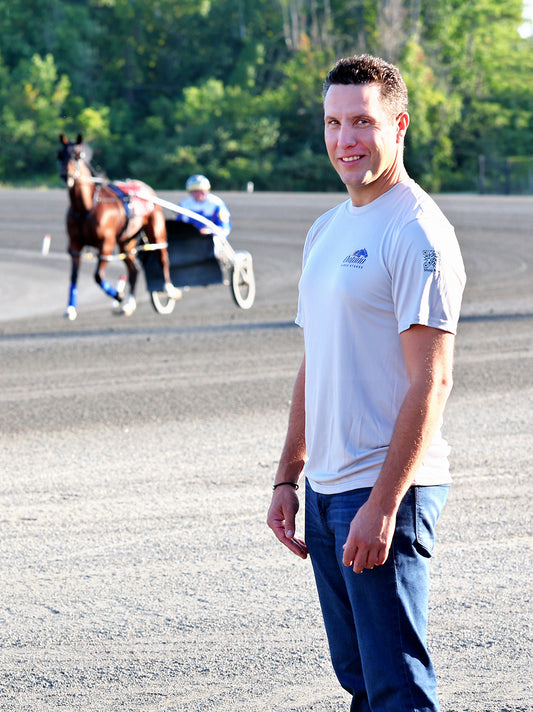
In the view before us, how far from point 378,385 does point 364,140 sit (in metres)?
0.64

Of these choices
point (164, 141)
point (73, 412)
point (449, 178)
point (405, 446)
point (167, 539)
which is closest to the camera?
point (405, 446)

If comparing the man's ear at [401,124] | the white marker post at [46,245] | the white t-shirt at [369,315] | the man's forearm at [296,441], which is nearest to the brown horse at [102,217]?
the white marker post at [46,245]

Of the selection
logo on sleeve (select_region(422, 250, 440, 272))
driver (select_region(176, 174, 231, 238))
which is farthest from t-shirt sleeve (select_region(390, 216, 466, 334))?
driver (select_region(176, 174, 231, 238))

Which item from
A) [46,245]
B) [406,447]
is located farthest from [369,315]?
[46,245]

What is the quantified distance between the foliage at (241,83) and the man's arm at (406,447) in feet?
154

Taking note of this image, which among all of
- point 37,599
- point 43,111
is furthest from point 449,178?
point 37,599

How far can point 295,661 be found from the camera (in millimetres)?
3965

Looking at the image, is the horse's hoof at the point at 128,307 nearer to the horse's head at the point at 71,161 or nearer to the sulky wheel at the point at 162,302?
the sulky wheel at the point at 162,302

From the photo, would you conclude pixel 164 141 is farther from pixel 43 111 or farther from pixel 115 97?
pixel 115 97

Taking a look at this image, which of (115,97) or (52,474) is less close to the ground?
(115,97)

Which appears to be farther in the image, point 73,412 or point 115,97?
point 115,97

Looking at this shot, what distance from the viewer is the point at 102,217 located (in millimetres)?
13914

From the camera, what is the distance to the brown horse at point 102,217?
13.8 metres

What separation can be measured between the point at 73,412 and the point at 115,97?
62.4m
